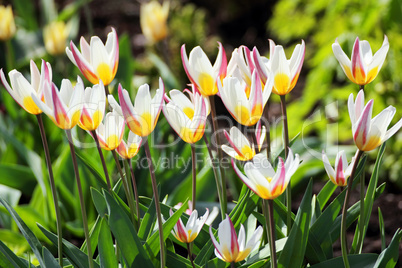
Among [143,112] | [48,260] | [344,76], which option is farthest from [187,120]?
[344,76]

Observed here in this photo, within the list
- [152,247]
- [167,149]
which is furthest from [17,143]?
[152,247]

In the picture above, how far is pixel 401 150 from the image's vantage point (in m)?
2.70

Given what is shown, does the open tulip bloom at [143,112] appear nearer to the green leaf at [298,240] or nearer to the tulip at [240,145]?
the tulip at [240,145]

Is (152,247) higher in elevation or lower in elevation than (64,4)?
lower

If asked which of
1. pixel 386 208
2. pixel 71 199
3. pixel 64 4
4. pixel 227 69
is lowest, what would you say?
pixel 386 208

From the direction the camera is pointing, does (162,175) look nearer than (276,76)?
No

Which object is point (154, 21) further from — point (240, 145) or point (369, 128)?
point (369, 128)

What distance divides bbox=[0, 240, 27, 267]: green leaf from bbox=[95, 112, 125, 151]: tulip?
1.11ft

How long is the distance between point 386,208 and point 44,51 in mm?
2374

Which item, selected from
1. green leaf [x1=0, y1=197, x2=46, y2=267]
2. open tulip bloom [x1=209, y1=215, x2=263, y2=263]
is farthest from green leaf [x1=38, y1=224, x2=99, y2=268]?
open tulip bloom [x1=209, y1=215, x2=263, y2=263]

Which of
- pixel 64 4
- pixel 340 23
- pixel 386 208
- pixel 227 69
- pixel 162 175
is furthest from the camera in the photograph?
pixel 64 4

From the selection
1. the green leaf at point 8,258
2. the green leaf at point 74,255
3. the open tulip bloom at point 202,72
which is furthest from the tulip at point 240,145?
the green leaf at point 8,258

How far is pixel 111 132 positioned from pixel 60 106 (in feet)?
0.47

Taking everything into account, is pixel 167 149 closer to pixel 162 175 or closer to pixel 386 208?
pixel 162 175
